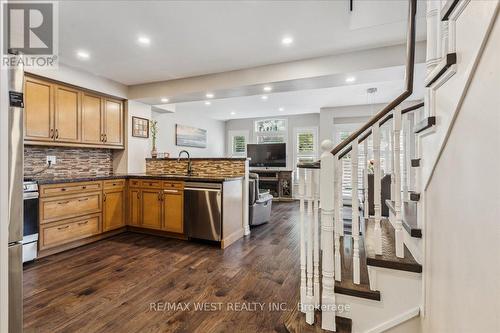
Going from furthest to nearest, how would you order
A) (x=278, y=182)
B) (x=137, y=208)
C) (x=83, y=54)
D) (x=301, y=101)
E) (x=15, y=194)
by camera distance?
(x=278, y=182), (x=301, y=101), (x=137, y=208), (x=83, y=54), (x=15, y=194)

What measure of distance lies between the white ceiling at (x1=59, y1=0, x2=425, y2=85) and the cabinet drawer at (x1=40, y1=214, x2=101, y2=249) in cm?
225

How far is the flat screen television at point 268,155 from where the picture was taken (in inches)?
311

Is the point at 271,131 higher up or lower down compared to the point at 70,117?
higher up

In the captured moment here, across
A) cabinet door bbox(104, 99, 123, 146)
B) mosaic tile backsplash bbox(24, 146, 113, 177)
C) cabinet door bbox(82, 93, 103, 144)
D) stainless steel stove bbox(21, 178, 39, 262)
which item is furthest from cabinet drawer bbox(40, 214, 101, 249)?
cabinet door bbox(104, 99, 123, 146)

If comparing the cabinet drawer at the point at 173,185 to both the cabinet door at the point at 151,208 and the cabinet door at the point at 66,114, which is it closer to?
the cabinet door at the point at 151,208

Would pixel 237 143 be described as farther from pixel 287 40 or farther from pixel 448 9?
pixel 448 9

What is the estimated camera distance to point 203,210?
349cm

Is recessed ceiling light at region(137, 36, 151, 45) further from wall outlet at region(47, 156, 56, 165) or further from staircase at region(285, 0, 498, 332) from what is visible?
staircase at region(285, 0, 498, 332)

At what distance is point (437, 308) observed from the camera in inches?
47.8

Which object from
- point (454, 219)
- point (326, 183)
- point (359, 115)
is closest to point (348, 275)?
point (326, 183)

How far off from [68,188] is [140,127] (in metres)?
1.80

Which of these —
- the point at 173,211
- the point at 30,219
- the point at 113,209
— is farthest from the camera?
the point at 113,209

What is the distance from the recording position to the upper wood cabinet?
315 cm

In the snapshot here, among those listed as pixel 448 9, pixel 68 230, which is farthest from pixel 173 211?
pixel 448 9
